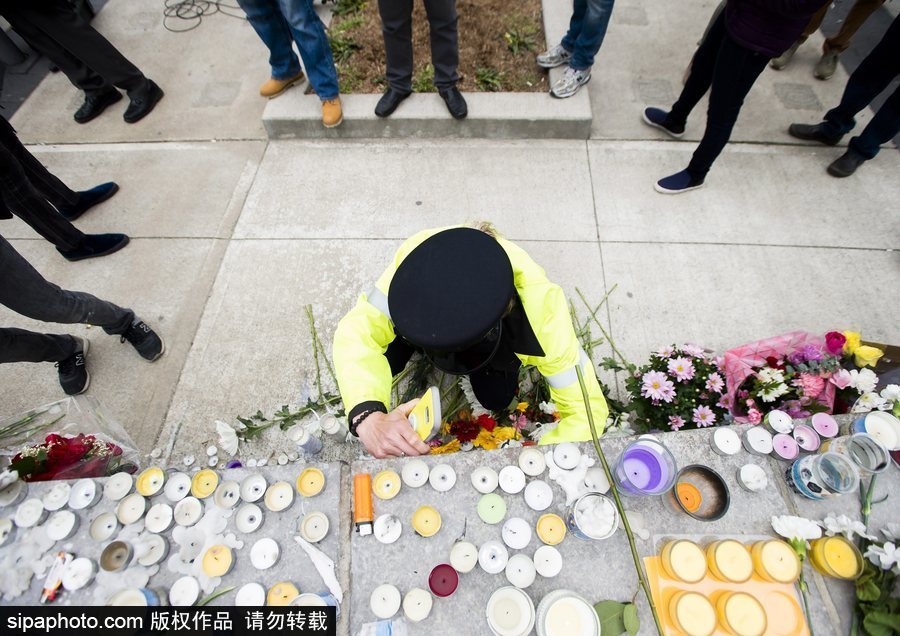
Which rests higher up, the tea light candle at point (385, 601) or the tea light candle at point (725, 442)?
the tea light candle at point (385, 601)

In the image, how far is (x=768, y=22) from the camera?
6.93 feet

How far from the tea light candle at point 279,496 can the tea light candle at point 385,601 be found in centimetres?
37

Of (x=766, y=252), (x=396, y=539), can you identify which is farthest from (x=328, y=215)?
(x=766, y=252)

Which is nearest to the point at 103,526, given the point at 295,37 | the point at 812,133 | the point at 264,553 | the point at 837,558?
the point at 264,553

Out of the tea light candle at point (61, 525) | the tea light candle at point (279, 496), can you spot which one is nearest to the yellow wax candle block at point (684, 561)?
the tea light candle at point (279, 496)

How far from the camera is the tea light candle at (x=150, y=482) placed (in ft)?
4.54

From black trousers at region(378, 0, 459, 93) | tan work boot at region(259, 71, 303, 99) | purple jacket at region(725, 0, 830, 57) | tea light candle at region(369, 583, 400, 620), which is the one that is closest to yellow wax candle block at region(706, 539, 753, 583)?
tea light candle at region(369, 583, 400, 620)

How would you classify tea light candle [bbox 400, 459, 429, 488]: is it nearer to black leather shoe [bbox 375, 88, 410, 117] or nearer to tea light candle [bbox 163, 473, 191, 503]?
tea light candle [bbox 163, 473, 191, 503]

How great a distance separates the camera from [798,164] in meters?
3.26

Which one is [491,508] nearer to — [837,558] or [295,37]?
[837,558]

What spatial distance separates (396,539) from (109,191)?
357 cm

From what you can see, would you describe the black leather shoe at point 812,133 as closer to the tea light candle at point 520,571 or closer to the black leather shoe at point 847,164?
the black leather shoe at point 847,164

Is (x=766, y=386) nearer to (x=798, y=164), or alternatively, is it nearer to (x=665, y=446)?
(x=665, y=446)

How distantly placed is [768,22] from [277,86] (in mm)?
3374
